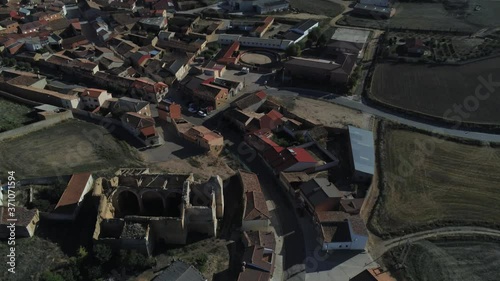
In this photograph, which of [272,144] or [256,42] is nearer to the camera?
[272,144]

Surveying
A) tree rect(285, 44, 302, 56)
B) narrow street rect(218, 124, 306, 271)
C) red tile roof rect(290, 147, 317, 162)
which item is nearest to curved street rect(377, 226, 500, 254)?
narrow street rect(218, 124, 306, 271)

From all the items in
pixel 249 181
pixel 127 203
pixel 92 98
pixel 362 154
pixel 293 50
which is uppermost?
pixel 293 50

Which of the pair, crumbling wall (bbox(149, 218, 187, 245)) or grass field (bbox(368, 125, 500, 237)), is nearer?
crumbling wall (bbox(149, 218, 187, 245))

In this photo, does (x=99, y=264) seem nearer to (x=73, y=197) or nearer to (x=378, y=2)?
(x=73, y=197)

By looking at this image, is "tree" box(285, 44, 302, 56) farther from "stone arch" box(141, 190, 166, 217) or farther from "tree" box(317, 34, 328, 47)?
"stone arch" box(141, 190, 166, 217)

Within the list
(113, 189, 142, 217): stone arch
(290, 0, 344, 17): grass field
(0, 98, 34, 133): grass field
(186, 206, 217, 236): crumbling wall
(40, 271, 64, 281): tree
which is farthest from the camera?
(290, 0, 344, 17): grass field

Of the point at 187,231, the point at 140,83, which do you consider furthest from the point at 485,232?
the point at 140,83

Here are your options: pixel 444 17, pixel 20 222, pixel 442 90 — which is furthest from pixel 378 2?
pixel 20 222
